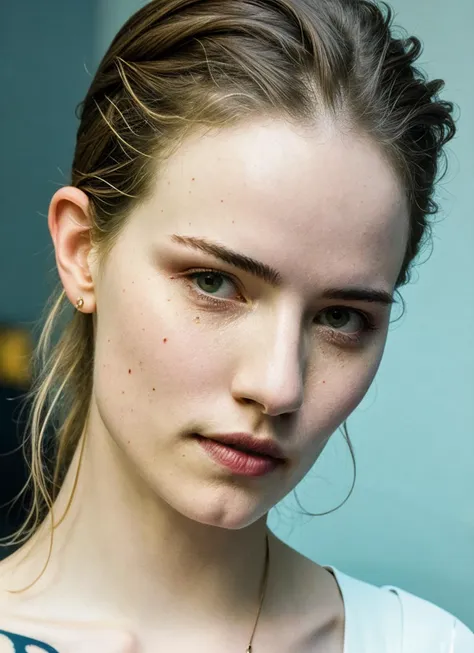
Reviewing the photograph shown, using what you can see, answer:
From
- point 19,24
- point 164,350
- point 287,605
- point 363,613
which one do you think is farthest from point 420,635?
point 19,24

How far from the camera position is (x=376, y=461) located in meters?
1.71

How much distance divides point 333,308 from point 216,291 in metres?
0.14

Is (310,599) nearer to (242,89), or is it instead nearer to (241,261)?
(241,261)

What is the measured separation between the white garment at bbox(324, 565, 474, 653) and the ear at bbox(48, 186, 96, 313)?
56 centimetres

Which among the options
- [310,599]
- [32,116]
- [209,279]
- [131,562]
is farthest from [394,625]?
[32,116]

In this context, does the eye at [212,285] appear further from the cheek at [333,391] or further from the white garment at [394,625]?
the white garment at [394,625]

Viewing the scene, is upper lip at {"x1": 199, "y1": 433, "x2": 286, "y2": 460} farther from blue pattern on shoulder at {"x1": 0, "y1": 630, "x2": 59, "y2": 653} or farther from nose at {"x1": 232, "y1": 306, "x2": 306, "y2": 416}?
blue pattern on shoulder at {"x1": 0, "y1": 630, "x2": 59, "y2": 653}

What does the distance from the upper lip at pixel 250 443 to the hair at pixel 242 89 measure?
0.27 meters

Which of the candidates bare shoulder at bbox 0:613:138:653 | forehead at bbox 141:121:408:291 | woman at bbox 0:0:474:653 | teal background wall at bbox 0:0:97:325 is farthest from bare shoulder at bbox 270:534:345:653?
teal background wall at bbox 0:0:97:325

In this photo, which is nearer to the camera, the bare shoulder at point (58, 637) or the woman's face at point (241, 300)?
the woman's face at point (241, 300)

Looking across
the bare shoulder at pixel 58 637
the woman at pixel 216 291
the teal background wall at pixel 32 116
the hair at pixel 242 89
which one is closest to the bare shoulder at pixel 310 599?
the woman at pixel 216 291

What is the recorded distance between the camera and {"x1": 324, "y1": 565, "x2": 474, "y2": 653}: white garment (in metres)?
1.35

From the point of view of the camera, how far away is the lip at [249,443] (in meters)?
1.03

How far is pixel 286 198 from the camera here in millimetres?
1023
